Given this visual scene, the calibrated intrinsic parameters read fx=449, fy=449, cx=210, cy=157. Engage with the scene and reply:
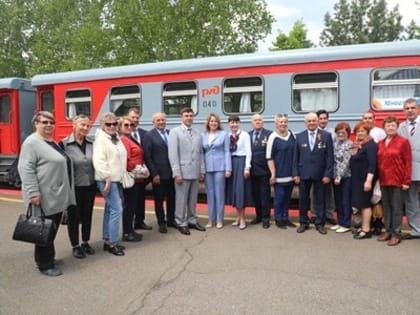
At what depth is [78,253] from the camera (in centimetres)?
565

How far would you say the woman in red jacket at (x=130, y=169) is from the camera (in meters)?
6.14

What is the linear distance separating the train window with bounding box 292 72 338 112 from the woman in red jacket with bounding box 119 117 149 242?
131 inches

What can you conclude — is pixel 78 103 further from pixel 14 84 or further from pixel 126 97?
pixel 14 84

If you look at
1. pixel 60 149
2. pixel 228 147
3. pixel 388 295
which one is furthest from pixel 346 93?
pixel 60 149

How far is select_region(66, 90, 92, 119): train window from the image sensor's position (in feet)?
34.6

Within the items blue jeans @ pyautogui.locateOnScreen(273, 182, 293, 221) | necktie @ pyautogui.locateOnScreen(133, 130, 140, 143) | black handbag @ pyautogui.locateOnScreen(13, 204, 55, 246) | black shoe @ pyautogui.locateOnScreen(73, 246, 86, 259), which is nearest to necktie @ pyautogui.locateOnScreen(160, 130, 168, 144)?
necktie @ pyautogui.locateOnScreen(133, 130, 140, 143)

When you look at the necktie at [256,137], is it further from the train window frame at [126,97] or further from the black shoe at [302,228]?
the train window frame at [126,97]

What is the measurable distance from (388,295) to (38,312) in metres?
3.29

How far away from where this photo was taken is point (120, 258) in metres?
5.61

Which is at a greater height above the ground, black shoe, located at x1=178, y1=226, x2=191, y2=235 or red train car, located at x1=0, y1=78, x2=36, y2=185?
red train car, located at x1=0, y1=78, x2=36, y2=185

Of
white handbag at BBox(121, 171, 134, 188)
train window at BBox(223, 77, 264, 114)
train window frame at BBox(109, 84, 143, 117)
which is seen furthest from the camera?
train window frame at BBox(109, 84, 143, 117)

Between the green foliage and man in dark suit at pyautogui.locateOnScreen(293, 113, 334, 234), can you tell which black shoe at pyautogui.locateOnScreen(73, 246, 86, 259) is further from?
the green foliage

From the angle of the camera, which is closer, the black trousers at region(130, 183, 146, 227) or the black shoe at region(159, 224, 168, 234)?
the black trousers at region(130, 183, 146, 227)

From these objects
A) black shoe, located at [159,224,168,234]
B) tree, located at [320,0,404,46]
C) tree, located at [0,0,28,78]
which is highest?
tree, located at [320,0,404,46]
